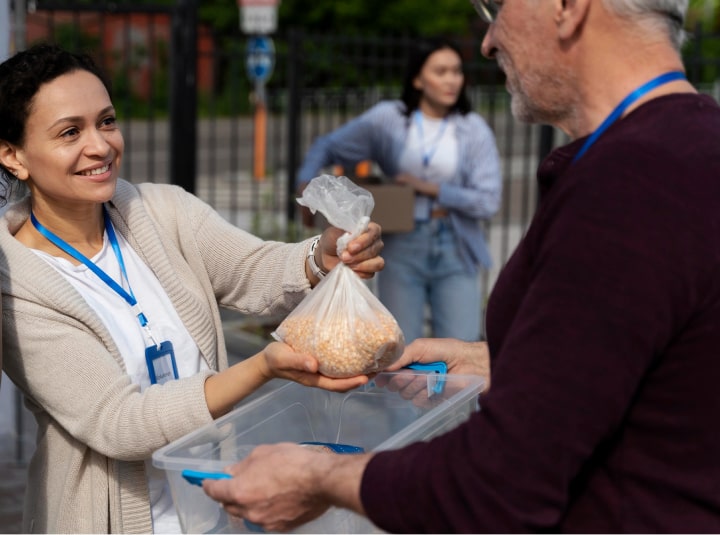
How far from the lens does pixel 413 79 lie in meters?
5.77

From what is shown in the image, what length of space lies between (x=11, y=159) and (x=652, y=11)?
62.7 inches

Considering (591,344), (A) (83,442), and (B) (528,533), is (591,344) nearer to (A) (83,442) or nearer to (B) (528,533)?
(B) (528,533)

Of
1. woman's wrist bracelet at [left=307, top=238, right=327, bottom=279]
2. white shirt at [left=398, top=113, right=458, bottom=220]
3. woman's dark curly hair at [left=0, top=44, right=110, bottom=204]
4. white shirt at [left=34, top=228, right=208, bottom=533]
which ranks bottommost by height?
white shirt at [left=398, top=113, right=458, bottom=220]

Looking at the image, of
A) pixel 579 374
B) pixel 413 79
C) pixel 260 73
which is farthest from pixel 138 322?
pixel 260 73

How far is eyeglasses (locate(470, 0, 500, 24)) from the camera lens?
72.2 inches

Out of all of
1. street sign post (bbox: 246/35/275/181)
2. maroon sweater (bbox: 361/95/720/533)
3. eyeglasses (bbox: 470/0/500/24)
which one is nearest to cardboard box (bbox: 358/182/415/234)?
street sign post (bbox: 246/35/275/181)

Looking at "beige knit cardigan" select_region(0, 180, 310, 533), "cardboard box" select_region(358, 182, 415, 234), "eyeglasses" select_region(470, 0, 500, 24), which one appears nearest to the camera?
"eyeglasses" select_region(470, 0, 500, 24)

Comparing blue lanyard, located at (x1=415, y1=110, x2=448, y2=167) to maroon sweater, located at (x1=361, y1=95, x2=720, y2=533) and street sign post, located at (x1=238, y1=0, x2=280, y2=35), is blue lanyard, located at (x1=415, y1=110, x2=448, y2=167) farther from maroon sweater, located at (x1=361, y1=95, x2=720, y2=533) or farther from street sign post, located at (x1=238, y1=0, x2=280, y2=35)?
street sign post, located at (x1=238, y1=0, x2=280, y2=35)

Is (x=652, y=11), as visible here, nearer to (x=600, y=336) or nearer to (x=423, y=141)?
(x=600, y=336)

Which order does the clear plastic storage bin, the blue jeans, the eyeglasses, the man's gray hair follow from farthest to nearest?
the blue jeans → the clear plastic storage bin → the eyeglasses → the man's gray hair

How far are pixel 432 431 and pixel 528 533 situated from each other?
528 mm

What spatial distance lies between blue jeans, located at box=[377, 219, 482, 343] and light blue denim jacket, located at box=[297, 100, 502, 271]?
98 mm

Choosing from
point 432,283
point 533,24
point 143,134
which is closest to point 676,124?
point 533,24

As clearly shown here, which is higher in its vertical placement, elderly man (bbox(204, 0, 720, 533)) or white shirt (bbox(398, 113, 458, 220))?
elderly man (bbox(204, 0, 720, 533))
